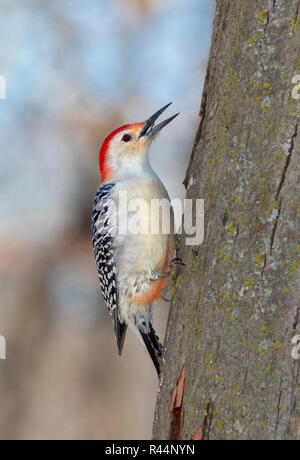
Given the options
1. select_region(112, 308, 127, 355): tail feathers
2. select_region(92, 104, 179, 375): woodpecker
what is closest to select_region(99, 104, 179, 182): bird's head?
select_region(92, 104, 179, 375): woodpecker

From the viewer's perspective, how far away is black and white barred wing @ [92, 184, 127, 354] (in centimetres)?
426

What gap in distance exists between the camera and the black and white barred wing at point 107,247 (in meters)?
4.26

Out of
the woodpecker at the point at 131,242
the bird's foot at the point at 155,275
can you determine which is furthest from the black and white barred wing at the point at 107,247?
the bird's foot at the point at 155,275

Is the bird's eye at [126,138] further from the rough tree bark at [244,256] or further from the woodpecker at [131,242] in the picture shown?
the rough tree bark at [244,256]

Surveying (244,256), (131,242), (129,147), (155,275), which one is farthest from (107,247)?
(244,256)

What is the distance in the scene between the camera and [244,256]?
2508mm

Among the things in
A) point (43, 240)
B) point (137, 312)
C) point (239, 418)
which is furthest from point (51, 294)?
point (239, 418)

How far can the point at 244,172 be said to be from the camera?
8.68 ft

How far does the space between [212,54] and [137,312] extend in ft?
6.81

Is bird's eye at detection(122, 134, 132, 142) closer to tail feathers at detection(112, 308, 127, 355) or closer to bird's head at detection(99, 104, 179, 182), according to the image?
bird's head at detection(99, 104, 179, 182)

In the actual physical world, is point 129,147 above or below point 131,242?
above

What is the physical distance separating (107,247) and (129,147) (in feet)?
2.64

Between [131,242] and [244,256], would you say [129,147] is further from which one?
[244,256]
